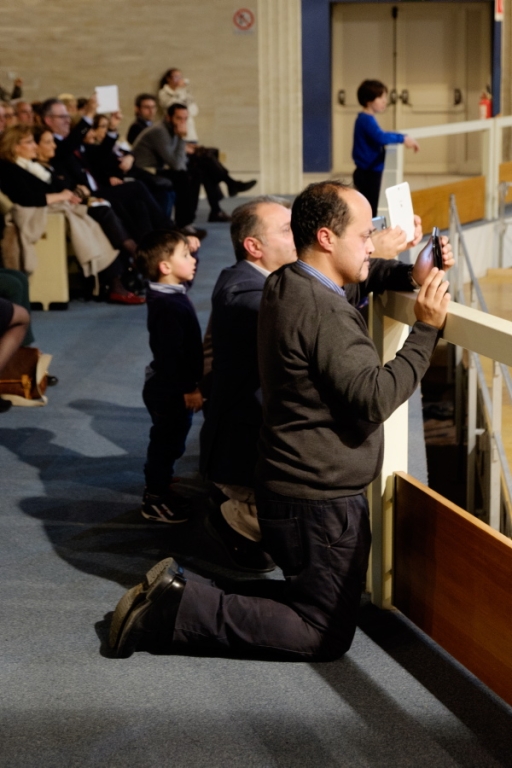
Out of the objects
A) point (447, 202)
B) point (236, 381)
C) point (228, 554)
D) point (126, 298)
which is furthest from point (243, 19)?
point (228, 554)

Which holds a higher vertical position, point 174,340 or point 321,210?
point 321,210

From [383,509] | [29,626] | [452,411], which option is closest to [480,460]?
[452,411]

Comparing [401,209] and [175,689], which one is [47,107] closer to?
[401,209]

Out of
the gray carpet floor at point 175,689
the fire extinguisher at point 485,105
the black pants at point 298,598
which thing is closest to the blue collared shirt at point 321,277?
the black pants at point 298,598

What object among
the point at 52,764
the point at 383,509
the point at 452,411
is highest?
the point at 383,509

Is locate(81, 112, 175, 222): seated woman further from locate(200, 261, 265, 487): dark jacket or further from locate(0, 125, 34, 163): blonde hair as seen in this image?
locate(200, 261, 265, 487): dark jacket

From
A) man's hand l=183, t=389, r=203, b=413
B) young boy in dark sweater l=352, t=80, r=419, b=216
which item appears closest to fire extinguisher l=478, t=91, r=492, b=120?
young boy in dark sweater l=352, t=80, r=419, b=216

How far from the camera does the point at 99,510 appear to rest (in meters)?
3.47

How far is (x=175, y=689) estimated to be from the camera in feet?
7.63

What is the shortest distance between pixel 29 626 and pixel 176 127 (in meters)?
6.76

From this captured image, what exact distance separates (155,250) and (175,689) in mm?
1479

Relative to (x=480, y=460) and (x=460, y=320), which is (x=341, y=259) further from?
(x=480, y=460)

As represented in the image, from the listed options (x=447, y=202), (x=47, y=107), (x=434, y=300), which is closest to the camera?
(x=434, y=300)

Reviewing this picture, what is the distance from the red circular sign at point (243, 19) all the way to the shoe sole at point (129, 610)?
10.8 m
